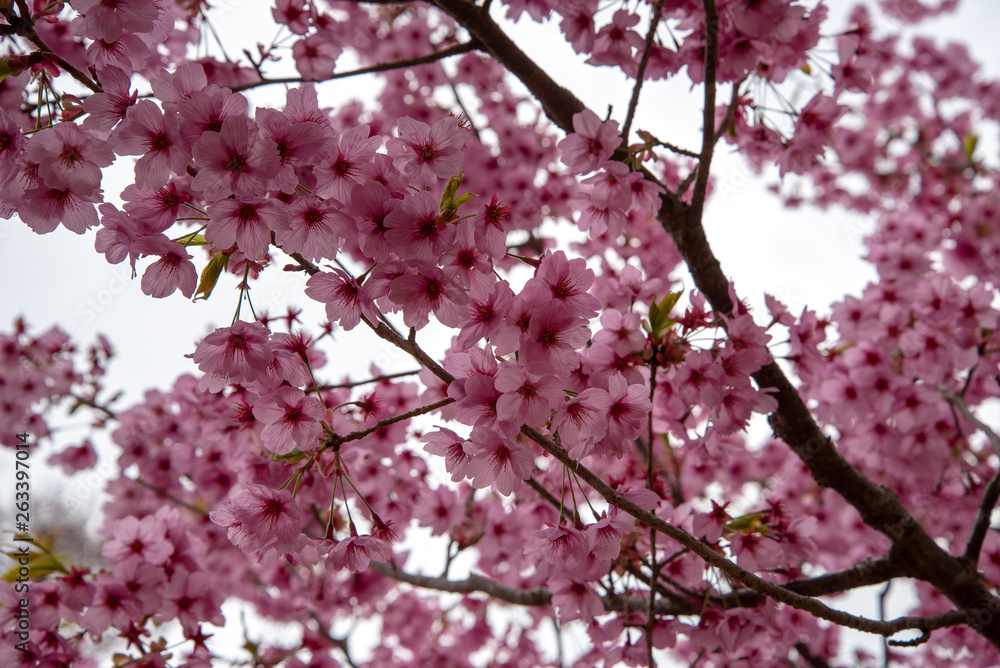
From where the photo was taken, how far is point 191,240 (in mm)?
1704

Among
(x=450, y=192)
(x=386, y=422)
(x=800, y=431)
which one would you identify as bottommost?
(x=386, y=422)

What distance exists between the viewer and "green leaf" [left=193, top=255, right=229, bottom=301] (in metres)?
1.64

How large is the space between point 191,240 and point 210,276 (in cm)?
15

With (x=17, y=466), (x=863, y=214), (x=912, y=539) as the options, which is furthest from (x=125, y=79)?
(x=863, y=214)

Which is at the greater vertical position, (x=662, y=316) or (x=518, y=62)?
(x=518, y=62)

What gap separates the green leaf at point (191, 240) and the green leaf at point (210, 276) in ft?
0.32

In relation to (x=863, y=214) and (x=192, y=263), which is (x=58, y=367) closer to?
(x=192, y=263)

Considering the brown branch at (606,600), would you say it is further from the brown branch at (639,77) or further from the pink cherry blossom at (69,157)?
the pink cherry blossom at (69,157)

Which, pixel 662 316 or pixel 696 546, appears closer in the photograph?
pixel 696 546

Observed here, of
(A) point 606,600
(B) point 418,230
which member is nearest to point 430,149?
(B) point 418,230

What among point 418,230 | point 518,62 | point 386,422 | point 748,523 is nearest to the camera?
point 418,230

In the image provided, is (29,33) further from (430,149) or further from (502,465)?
(502,465)

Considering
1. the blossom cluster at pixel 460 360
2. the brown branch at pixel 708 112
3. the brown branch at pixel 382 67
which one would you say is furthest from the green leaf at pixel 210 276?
the brown branch at pixel 708 112

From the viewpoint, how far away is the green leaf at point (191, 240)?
167 centimetres
